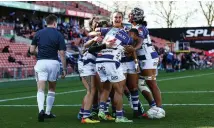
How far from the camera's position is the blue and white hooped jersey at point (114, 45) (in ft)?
27.8

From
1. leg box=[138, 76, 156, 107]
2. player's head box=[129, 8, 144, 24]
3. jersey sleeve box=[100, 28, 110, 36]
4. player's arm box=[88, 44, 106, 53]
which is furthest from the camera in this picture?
leg box=[138, 76, 156, 107]

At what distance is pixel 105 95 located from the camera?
28.6 feet

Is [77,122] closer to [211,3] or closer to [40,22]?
[40,22]

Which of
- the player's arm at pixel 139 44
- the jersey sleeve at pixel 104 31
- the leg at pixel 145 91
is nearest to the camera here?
the jersey sleeve at pixel 104 31

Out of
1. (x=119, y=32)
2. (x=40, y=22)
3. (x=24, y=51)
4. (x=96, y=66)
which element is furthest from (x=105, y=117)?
(x=40, y=22)

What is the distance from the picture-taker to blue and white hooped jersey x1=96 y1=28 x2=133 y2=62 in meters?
8.48

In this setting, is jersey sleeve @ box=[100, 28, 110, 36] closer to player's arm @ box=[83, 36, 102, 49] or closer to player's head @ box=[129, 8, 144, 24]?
player's arm @ box=[83, 36, 102, 49]

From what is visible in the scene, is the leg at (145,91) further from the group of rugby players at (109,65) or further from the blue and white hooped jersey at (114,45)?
the blue and white hooped jersey at (114,45)

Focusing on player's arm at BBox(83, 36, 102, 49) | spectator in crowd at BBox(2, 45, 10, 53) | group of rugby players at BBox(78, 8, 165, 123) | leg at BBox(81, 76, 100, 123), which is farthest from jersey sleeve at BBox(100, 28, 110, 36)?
spectator in crowd at BBox(2, 45, 10, 53)

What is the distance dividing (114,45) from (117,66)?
0.37 meters

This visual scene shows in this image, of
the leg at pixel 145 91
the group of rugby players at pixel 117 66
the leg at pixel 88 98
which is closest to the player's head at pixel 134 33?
the group of rugby players at pixel 117 66

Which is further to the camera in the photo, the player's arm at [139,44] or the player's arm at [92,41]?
the player's arm at [139,44]

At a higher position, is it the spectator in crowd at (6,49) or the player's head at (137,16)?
the player's head at (137,16)

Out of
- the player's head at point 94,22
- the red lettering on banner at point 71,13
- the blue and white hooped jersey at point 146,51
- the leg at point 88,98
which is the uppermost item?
the red lettering on banner at point 71,13
